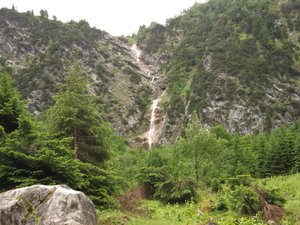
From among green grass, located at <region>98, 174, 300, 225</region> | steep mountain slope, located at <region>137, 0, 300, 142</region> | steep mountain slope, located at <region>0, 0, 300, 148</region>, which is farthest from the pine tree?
steep mountain slope, located at <region>137, 0, 300, 142</region>

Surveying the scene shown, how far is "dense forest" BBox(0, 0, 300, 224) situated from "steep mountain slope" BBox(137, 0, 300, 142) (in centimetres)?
34

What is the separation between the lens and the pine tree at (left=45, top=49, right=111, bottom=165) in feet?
43.5

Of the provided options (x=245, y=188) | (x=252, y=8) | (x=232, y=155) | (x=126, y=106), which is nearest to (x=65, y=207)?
(x=245, y=188)

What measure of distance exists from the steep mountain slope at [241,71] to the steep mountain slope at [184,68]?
9.9 inches

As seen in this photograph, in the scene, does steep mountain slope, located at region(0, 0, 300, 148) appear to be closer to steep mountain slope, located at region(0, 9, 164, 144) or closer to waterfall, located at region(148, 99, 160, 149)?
steep mountain slope, located at region(0, 9, 164, 144)

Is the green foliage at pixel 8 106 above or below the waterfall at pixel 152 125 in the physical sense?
above

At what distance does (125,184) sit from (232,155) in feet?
55.6

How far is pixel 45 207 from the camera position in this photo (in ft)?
23.6

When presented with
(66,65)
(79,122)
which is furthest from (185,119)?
(79,122)

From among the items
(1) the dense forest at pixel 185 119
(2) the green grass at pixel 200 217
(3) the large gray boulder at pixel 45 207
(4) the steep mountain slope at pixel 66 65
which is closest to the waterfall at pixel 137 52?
(4) the steep mountain slope at pixel 66 65

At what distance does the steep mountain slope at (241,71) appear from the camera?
6450 cm

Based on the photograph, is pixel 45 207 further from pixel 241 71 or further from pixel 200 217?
pixel 241 71

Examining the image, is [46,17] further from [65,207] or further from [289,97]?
[65,207]

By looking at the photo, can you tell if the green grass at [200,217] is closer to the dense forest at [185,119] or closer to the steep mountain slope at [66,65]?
the dense forest at [185,119]
